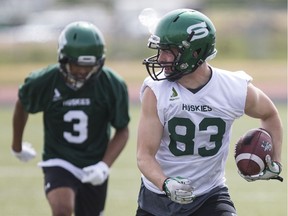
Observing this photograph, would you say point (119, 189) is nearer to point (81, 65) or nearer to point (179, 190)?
point (81, 65)

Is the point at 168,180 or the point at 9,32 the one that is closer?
the point at 168,180

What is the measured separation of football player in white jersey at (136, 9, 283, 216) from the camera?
4.29 meters

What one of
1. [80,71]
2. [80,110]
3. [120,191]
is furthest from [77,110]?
[120,191]

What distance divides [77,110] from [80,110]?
2 centimetres

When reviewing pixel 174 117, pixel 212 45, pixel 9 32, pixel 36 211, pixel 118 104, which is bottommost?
pixel 9 32

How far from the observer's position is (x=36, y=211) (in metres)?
7.29

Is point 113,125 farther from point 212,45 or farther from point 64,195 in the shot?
point 212,45

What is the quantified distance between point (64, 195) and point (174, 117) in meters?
1.32

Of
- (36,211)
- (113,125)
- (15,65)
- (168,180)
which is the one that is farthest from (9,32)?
(168,180)

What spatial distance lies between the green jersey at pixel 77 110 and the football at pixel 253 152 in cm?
137

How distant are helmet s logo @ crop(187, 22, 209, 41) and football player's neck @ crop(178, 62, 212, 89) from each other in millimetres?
176

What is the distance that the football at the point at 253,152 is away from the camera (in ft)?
14.4

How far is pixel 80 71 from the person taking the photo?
5.54m

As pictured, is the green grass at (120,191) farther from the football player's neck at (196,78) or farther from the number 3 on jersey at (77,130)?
the football player's neck at (196,78)
